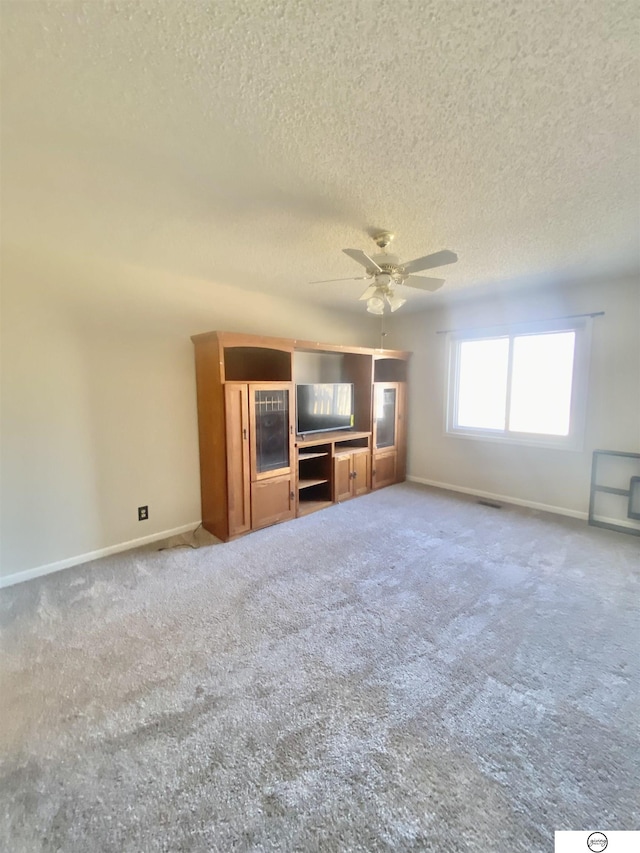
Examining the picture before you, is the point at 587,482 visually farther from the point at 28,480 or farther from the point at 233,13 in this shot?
the point at 28,480

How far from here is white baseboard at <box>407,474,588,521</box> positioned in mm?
3799

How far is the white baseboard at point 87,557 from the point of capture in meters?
2.61

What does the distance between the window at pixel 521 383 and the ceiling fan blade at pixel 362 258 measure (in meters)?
2.60

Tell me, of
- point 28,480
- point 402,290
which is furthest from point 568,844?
point 402,290

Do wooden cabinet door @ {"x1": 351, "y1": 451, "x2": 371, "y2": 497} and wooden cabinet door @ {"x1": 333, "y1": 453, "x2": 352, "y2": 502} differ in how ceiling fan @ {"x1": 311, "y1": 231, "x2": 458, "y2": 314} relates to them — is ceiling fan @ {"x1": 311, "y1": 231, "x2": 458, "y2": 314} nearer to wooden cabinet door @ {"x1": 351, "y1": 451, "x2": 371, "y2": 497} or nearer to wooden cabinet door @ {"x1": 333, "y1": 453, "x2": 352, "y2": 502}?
wooden cabinet door @ {"x1": 333, "y1": 453, "x2": 352, "y2": 502}

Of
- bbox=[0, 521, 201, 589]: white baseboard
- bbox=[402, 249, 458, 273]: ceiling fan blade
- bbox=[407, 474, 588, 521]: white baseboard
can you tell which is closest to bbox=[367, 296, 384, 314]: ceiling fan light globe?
bbox=[402, 249, 458, 273]: ceiling fan blade

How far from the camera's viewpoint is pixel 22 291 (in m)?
2.52

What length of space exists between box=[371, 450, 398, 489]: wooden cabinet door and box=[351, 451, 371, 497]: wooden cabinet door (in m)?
0.10

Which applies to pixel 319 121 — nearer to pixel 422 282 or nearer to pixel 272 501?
pixel 422 282

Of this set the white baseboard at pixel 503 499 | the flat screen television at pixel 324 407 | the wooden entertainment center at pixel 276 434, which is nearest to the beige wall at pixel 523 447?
the white baseboard at pixel 503 499

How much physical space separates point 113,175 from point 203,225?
1.93ft

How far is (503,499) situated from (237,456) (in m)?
3.19

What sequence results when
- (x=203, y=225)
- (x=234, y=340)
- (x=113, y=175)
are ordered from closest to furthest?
(x=113, y=175) < (x=203, y=225) < (x=234, y=340)

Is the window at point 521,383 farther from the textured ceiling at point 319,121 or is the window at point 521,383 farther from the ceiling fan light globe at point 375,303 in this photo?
the ceiling fan light globe at point 375,303
